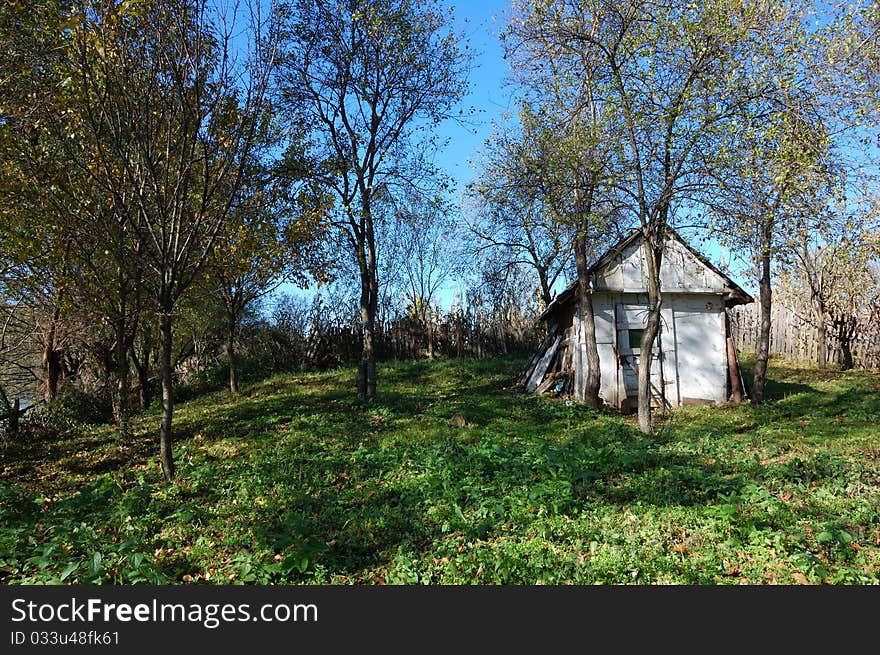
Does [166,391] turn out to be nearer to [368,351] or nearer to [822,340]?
[368,351]

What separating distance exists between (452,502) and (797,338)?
23.8m

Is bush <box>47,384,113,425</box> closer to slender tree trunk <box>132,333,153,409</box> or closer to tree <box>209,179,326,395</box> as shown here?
slender tree trunk <box>132,333,153,409</box>

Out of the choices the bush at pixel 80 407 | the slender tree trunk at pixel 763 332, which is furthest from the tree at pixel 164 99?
the slender tree trunk at pixel 763 332

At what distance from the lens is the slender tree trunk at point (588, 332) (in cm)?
1499

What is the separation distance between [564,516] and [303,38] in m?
13.8

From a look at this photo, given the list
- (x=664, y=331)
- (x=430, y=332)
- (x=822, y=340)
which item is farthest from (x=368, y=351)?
(x=822, y=340)

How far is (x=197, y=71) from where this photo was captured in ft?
28.5

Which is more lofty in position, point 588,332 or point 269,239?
point 269,239

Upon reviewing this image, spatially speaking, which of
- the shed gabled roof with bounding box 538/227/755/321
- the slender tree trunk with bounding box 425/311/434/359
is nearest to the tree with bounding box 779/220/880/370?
the shed gabled roof with bounding box 538/227/755/321

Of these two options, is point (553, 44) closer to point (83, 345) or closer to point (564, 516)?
point (564, 516)

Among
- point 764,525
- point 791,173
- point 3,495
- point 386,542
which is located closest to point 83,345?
point 3,495

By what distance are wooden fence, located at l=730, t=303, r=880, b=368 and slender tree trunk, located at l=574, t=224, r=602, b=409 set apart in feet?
35.2

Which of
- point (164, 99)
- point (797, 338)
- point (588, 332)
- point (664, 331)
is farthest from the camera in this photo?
point (797, 338)

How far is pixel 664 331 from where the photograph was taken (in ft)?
54.2
